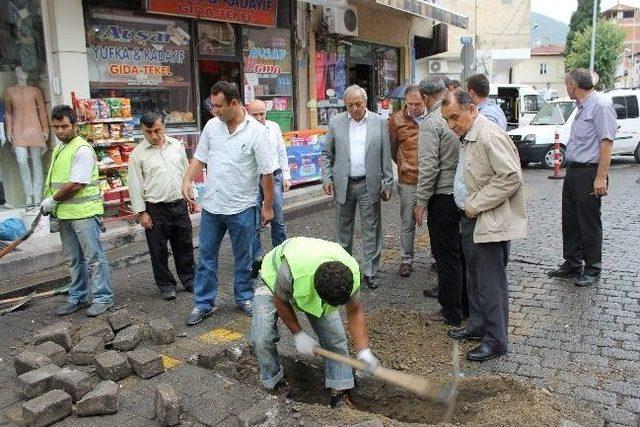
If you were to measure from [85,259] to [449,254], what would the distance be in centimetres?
326

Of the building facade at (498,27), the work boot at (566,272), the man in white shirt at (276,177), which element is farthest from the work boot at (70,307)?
the building facade at (498,27)

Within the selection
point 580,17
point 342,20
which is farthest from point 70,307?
point 580,17

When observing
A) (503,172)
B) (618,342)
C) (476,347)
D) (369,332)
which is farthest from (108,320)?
(618,342)

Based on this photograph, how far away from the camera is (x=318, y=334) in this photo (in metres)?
3.61

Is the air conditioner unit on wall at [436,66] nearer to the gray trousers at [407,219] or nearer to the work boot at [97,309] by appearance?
the gray trousers at [407,219]

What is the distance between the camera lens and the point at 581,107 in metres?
5.55

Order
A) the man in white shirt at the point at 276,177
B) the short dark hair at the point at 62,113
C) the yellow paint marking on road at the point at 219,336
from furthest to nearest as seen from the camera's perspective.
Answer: the man in white shirt at the point at 276,177 < the short dark hair at the point at 62,113 < the yellow paint marking on road at the point at 219,336

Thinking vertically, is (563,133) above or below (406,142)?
below

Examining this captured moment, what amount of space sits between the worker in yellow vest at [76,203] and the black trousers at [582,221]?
14.7 feet

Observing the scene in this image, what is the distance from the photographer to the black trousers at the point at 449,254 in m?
4.68

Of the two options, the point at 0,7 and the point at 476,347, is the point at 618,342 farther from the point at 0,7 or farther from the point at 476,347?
the point at 0,7

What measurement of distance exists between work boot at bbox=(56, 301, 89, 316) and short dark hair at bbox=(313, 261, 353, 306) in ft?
11.0

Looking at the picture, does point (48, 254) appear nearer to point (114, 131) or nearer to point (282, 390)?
point (114, 131)

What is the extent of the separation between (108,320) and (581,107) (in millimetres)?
4686
